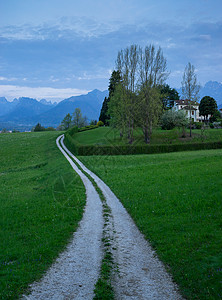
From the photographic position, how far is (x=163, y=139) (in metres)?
52.4

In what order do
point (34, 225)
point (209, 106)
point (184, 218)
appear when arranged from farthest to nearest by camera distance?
point (209, 106) → point (34, 225) → point (184, 218)

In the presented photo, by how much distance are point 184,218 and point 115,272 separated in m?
4.91

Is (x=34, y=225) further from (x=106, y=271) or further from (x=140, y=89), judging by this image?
(x=140, y=89)

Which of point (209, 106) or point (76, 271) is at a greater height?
point (209, 106)

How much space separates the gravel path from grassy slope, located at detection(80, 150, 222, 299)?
0.45 metres

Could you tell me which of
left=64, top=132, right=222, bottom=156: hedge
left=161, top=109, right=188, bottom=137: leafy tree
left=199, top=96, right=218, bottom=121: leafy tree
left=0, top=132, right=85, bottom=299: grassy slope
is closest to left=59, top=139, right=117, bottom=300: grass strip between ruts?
left=0, top=132, right=85, bottom=299: grassy slope

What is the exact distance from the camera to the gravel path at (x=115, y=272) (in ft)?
20.9

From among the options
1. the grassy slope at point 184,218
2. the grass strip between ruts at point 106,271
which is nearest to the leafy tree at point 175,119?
the grassy slope at point 184,218

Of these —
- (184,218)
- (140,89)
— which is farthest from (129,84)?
(184,218)

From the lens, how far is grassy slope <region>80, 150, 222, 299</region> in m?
6.89

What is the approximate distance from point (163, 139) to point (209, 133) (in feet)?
38.7

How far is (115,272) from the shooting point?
7.41 m

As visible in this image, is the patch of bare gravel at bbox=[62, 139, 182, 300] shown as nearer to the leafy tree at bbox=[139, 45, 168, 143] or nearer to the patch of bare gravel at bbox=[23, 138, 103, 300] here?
the patch of bare gravel at bbox=[23, 138, 103, 300]

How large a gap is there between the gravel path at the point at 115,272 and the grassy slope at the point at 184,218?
0.45 meters
